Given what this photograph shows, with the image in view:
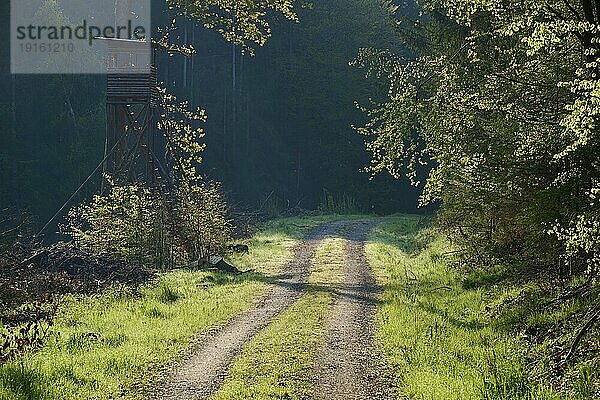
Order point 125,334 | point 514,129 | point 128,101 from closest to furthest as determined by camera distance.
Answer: point 514,129
point 125,334
point 128,101

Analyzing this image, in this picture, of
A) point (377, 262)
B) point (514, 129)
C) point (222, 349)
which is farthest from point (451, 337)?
point (377, 262)

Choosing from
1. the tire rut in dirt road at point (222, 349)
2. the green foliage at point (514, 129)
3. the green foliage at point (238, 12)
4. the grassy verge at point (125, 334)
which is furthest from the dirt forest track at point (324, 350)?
the green foliage at point (238, 12)

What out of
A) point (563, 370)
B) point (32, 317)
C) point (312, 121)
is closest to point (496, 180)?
point (563, 370)

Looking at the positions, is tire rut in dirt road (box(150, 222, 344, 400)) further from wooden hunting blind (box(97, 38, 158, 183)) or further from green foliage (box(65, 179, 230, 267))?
wooden hunting blind (box(97, 38, 158, 183))

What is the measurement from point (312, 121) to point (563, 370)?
150 ft

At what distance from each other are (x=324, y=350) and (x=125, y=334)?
3281mm

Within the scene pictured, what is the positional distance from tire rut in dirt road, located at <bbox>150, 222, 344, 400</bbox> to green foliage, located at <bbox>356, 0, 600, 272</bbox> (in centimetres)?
353

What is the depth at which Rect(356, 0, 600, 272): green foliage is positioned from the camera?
8594 millimetres

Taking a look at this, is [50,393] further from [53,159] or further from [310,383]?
[53,159]

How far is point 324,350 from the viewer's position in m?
10.3

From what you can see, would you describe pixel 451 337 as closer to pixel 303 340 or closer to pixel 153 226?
pixel 303 340

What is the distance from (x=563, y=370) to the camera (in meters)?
8.10

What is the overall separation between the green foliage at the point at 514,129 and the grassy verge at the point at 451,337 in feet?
4.36

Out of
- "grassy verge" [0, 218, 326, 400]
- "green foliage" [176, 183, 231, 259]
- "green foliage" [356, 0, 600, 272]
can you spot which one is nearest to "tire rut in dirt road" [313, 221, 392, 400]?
"grassy verge" [0, 218, 326, 400]
